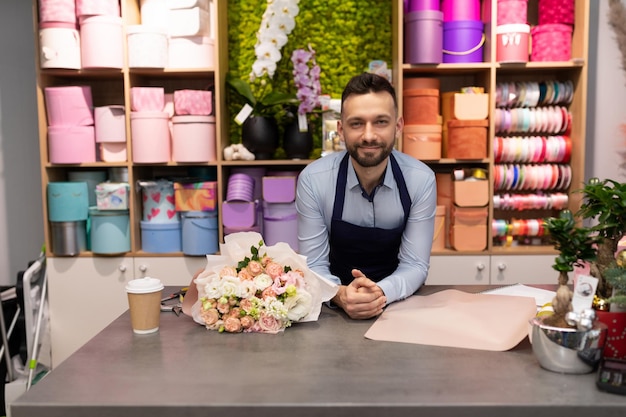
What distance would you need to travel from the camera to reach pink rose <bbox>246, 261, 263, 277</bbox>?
1.58 metres

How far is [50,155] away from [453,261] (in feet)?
7.63

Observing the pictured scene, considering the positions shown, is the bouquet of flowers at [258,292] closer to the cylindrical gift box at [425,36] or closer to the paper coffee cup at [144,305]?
the paper coffee cup at [144,305]

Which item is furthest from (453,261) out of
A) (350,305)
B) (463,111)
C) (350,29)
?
(350,305)

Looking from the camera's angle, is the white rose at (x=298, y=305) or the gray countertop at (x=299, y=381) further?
the white rose at (x=298, y=305)

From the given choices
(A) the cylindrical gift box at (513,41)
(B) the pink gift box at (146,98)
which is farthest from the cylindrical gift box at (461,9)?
(B) the pink gift box at (146,98)

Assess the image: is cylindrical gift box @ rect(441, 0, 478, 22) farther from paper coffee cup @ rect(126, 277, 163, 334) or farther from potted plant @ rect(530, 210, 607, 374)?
paper coffee cup @ rect(126, 277, 163, 334)

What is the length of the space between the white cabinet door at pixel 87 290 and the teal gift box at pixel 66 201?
0.25 metres

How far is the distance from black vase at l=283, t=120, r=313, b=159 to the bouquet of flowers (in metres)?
1.76

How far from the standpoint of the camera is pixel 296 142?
3.35 m

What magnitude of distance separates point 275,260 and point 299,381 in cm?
50

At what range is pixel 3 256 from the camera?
3.78 m

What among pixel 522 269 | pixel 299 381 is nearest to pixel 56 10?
pixel 299 381

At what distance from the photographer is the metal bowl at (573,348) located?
48.9 inches

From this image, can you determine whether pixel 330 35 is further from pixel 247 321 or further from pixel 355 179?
pixel 247 321
